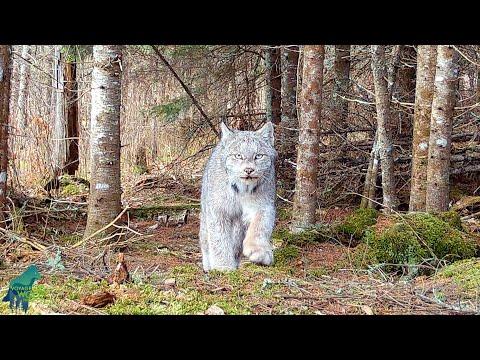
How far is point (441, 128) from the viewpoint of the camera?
5.49 metres

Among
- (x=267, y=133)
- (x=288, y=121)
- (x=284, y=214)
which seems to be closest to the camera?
(x=267, y=133)

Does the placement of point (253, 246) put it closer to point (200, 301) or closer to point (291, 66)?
point (200, 301)

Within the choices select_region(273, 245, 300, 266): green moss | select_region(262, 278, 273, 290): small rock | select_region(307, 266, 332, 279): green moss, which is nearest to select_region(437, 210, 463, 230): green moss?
select_region(307, 266, 332, 279): green moss

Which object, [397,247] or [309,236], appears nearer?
[397,247]

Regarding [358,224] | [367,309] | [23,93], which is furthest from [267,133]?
[23,93]

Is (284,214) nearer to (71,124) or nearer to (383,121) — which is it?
(383,121)

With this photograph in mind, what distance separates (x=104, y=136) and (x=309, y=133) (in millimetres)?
1959

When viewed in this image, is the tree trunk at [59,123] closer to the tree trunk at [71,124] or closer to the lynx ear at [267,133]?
the tree trunk at [71,124]

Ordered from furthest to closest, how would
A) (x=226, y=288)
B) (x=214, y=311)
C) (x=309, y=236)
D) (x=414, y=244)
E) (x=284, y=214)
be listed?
(x=284, y=214)
(x=309, y=236)
(x=414, y=244)
(x=226, y=288)
(x=214, y=311)

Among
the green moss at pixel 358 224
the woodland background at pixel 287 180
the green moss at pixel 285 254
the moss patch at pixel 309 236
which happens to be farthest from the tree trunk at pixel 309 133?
the green moss at pixel 285 254

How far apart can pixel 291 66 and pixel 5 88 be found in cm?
518

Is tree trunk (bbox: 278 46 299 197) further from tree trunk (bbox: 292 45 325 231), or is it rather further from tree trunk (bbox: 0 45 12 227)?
tree trunk (bbox: 0 45 12 227)

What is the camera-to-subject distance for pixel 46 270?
156 inches
